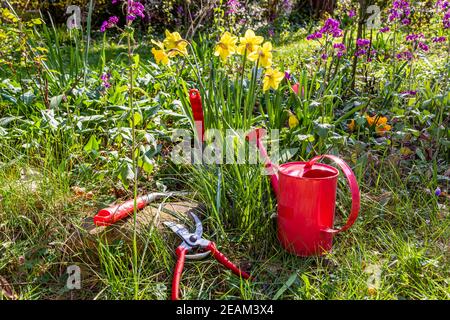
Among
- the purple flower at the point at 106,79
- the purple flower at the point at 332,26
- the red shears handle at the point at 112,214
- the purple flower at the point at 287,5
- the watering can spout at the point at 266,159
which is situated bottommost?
the red shears handle at the point at 112,214

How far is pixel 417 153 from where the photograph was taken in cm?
255

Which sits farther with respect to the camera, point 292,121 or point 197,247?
point 292,121

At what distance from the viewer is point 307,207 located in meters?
1.85

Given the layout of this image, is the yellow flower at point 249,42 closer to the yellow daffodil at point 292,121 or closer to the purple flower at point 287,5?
the yellow daffodil at point 292,121

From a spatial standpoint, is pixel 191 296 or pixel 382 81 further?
pixel 382 81

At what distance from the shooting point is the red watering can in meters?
1.83

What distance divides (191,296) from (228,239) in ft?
0.94

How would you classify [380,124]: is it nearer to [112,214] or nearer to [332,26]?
[332,26]

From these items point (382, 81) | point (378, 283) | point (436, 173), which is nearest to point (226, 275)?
point (378, 283)

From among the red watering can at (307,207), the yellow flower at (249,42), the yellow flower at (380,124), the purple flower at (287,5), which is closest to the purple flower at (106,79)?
the yellow flower at (249,42)

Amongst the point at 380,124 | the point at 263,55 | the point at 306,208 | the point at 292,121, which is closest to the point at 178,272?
the point at 306,208

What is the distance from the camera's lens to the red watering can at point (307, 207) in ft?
5.99

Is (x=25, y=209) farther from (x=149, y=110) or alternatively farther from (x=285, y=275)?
(x=285, y=275)

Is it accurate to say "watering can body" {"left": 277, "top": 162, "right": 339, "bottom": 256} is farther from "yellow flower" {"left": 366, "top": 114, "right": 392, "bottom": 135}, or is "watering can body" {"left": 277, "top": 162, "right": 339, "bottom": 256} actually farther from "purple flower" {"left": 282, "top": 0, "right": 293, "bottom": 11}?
"purple flower" {"left": 282, "top": 0, "right": 293, "bottom": 11}
